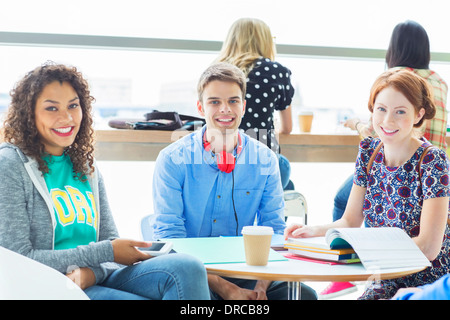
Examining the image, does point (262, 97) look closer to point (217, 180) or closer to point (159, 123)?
point (159, 123)

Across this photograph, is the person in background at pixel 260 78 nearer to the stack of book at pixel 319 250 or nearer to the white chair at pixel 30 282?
the stack of book at pixel 319 250

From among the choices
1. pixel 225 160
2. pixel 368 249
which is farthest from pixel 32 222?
pixel 368 249

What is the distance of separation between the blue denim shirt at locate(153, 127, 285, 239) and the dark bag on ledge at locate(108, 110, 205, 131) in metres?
0.82

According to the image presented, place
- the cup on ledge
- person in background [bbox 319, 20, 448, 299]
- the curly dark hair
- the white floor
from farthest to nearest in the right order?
the white floor → the cup on ledge → person in background [bbox 319, 20, 448, 299] → the curly dark hair

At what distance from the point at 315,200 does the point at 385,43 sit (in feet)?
3.97

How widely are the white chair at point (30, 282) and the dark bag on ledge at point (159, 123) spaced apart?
5.22 ft

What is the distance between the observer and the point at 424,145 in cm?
167

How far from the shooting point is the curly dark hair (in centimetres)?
150

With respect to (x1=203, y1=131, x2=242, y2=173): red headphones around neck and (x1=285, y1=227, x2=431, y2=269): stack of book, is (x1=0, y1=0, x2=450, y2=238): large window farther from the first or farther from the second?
(x1=285, y1=227, x2=431, y2=269): stack of book

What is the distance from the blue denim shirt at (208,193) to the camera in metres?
1.87

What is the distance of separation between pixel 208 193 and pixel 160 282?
1.95ft

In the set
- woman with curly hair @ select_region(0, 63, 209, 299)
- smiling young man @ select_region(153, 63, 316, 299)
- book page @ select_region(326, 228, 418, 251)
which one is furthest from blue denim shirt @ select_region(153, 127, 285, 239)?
book page @ select_region(326, 228, 418, 251)

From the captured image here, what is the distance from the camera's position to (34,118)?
5.05 feet
